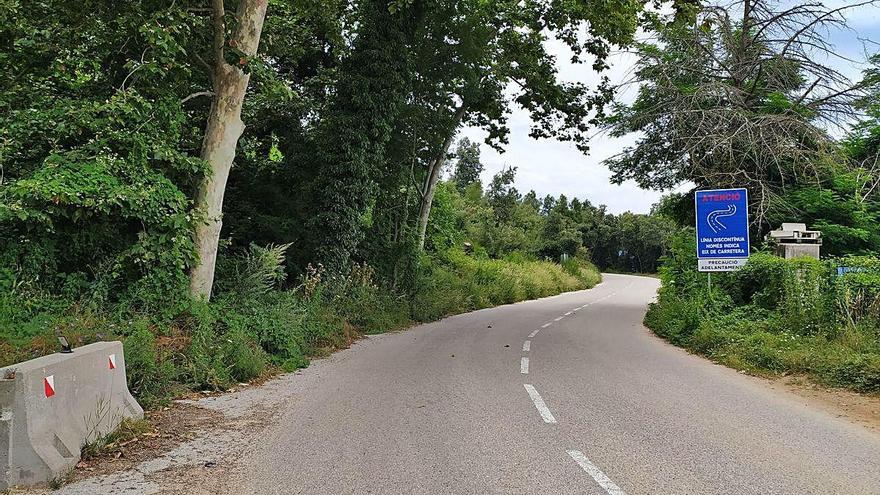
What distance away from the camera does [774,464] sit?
5137 mm

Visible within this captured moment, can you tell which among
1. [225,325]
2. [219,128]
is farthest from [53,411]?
[219,128]

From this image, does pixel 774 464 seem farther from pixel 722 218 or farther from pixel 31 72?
pixel 31 72

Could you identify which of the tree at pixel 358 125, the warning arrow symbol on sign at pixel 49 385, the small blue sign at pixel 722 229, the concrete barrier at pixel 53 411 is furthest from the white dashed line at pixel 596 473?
the tree at pixel 358 125

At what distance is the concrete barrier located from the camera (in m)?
4.35

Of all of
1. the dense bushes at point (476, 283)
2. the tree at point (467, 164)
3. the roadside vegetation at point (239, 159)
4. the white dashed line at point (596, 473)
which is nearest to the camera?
the white dashed line at point (596, 473)

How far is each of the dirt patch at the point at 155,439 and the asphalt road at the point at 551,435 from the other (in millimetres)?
837

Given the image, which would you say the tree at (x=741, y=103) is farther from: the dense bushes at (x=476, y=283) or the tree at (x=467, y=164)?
the tree at (x=467, y=164)

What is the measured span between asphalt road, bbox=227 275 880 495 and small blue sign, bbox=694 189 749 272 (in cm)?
404

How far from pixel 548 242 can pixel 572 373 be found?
168 ft

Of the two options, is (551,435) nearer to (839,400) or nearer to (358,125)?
(839,400)

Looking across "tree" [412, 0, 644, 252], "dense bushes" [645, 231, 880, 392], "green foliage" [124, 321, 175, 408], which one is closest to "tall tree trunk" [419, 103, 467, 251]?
"tree" [412, 0, 644, 252]

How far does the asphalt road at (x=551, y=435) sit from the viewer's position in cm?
469

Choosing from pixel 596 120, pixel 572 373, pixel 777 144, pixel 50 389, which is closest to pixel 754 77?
pixel 777 144

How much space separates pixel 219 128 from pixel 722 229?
37.8ft
